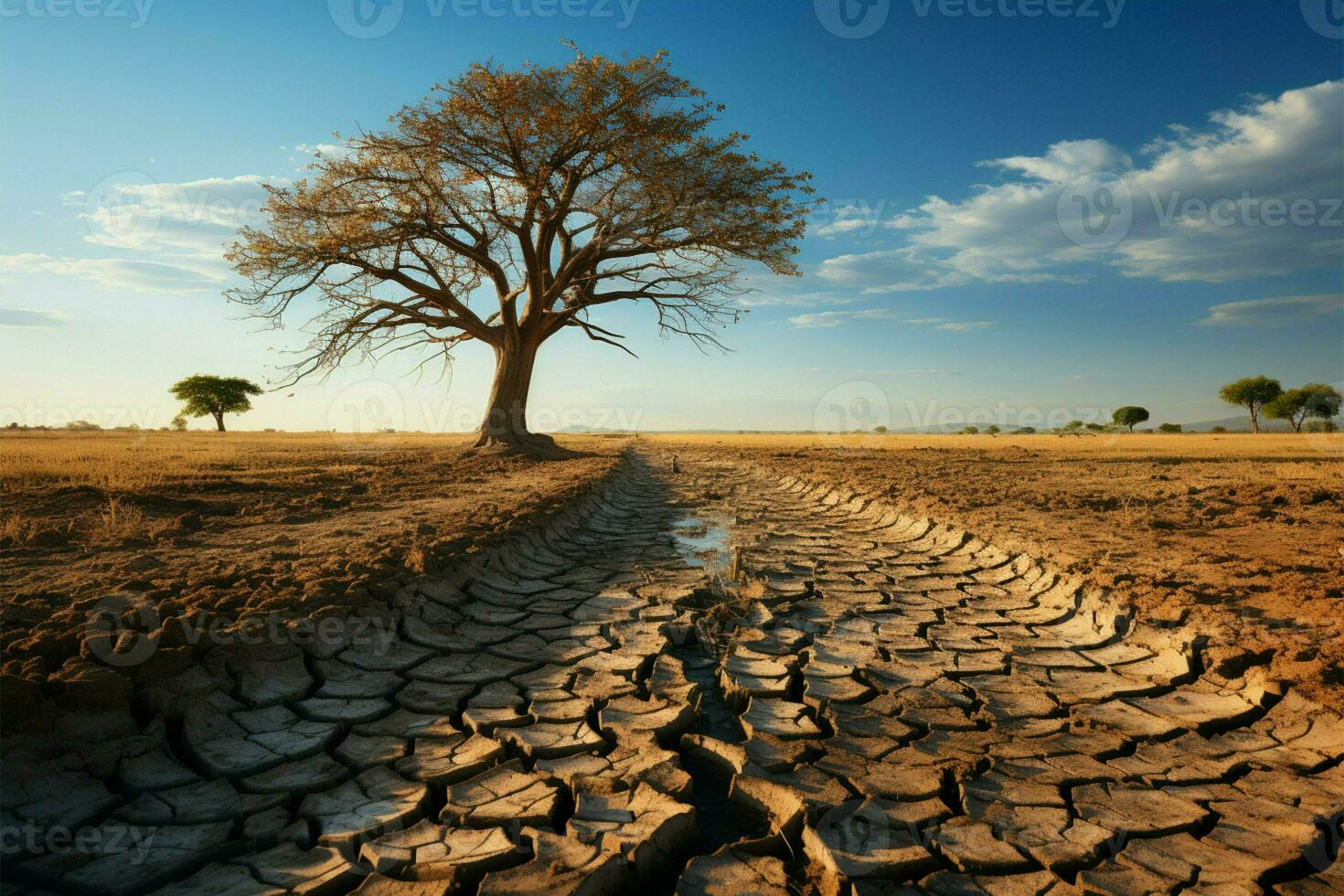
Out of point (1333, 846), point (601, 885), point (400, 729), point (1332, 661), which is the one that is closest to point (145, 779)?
point (400, 729)

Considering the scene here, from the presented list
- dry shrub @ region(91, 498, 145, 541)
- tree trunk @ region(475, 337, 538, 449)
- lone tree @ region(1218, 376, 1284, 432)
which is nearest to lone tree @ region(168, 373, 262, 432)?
tree trunk @ region(475, 337, 538, 449)

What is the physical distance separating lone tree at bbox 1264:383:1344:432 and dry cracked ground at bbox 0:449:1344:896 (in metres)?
57.0

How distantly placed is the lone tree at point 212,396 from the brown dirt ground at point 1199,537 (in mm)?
39536

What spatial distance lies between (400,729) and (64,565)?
3.00 meters

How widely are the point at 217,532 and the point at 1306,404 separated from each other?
6230cm

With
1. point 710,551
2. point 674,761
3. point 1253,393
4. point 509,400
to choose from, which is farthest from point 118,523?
point 1253,393

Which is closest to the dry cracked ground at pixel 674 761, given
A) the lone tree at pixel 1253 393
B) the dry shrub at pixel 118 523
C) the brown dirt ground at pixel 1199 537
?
the brown dirt ground at pixel 1199 537

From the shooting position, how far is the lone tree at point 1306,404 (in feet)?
148

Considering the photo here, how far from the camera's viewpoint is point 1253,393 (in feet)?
147

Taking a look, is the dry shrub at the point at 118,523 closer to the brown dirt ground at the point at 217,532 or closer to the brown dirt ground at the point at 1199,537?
the brown dirt ground at the point at 217,532

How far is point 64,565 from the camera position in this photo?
13.0 ft

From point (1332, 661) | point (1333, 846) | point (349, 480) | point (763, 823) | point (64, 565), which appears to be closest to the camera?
point (1333, 846)

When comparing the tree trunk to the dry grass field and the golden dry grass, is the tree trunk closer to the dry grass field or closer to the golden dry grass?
the golden dry grass

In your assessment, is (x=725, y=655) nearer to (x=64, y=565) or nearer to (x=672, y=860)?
(x=672, y=860)
